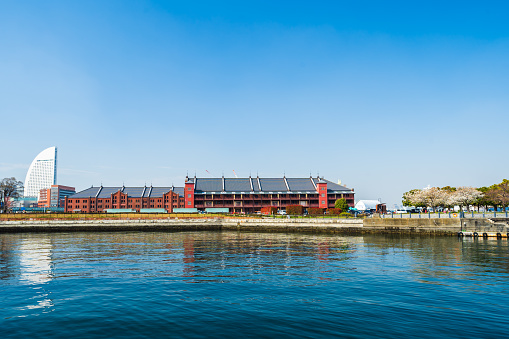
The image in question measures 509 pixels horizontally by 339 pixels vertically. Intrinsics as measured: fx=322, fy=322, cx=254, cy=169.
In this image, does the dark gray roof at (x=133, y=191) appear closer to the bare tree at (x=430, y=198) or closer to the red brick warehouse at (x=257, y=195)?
the red brick warehouse at (x=257, y=195)

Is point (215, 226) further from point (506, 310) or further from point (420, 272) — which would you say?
point (506, 310)

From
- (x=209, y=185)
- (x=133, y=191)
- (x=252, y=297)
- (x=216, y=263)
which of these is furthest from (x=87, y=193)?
(x=252, y=297)

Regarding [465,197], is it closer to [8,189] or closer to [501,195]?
[501,195]

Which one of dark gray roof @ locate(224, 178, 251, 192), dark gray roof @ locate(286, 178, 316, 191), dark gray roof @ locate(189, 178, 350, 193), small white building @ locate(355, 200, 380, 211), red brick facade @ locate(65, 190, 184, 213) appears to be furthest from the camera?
small white building @ locate(355, 200, 380, 211)

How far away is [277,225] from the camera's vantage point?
81375 millimetres

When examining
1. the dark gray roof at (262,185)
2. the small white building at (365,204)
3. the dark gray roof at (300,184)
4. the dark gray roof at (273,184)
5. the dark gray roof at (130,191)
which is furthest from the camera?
the small white building at (365,204)

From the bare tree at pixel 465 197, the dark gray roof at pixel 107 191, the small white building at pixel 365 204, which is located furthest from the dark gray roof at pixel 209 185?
the bare tree at pixel 465 197

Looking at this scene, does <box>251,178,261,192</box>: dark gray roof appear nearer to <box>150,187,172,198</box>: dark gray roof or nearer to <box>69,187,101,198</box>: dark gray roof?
<box>150,187,172,198</box>: dark gray roof

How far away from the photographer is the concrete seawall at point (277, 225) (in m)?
66.4

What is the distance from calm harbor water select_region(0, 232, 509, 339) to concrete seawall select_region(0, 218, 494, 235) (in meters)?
35.8

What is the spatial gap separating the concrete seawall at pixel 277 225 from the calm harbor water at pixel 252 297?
35794 millimetres

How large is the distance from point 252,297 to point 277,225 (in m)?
62.2

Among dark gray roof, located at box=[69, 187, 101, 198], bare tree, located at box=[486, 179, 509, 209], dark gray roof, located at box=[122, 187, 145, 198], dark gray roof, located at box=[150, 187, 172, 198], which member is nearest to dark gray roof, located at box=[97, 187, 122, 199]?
dark gray roof, located at box=[69, 187, 101, 198]

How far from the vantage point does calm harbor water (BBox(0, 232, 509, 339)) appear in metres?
14.7
